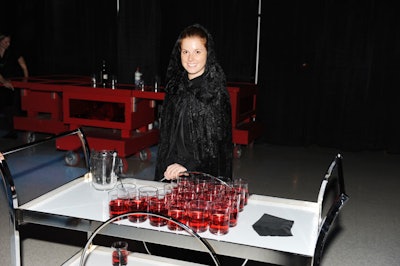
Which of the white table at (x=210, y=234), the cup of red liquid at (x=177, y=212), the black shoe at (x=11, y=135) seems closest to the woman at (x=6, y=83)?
the black shoe at (x=11, y=135)

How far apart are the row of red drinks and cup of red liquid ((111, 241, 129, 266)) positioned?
14 cm

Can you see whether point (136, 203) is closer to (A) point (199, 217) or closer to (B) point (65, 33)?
(A) point (199, 217)

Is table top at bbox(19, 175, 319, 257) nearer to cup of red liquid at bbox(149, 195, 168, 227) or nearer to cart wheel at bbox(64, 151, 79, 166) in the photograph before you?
cup of red liquid at bbox(149, 195, 168, 227)

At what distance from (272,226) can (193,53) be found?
939mm

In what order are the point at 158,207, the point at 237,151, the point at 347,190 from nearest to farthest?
the point at 158,207
the point at 347,190
the point at 237,151

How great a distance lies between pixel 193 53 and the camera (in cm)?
213

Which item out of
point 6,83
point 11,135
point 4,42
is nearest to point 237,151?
point 6,83

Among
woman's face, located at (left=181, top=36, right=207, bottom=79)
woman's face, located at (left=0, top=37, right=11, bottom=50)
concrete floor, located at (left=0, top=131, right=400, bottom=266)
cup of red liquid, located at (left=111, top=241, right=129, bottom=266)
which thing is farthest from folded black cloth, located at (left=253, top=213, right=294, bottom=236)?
woman's face, located at (left=0, top=37, right=11, bottom=50)

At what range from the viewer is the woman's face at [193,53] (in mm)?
2104

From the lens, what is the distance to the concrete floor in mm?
3025

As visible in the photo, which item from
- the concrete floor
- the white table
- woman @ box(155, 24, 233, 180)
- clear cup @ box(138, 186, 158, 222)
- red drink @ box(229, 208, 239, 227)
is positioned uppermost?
woman @ box(155, 24, 233, 180)

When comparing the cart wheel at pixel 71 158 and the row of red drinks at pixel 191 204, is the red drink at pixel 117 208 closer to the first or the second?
the row of red drinks at pixel 191 204

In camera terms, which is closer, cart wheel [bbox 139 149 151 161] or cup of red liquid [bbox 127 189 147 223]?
cup of red liquid [bbox 127 189 147 223]

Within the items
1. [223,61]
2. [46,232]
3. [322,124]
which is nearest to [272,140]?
[322,124]
